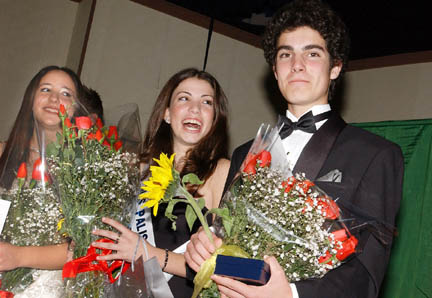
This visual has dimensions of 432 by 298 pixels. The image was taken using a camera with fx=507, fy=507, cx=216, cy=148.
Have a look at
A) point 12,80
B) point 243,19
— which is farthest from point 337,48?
point 12,80

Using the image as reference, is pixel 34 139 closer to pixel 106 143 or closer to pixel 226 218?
pixel 106 143

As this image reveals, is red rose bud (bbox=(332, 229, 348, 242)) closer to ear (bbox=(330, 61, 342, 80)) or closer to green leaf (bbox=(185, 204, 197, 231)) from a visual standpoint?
green leaf (bbox=(185, 204, 197, 231))

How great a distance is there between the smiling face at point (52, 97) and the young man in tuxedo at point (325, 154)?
669 mm

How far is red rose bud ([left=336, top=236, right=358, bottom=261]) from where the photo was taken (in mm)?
1209

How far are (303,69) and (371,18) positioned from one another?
8.01 feet

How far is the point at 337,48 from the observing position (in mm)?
1890

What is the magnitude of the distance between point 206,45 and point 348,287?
12.5ft

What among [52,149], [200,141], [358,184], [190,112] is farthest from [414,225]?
[52,149]

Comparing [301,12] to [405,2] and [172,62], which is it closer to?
[405,2]

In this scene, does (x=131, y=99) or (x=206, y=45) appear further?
(x=206, y=45)

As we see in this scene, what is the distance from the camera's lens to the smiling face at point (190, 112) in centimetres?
231

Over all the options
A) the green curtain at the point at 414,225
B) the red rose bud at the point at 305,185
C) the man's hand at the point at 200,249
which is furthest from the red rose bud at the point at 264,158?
the green curtain at the point at 414,225

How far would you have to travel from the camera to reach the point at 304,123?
5.72 feet

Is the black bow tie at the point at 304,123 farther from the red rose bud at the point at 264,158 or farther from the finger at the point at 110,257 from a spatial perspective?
the finger at the point at 110,257
